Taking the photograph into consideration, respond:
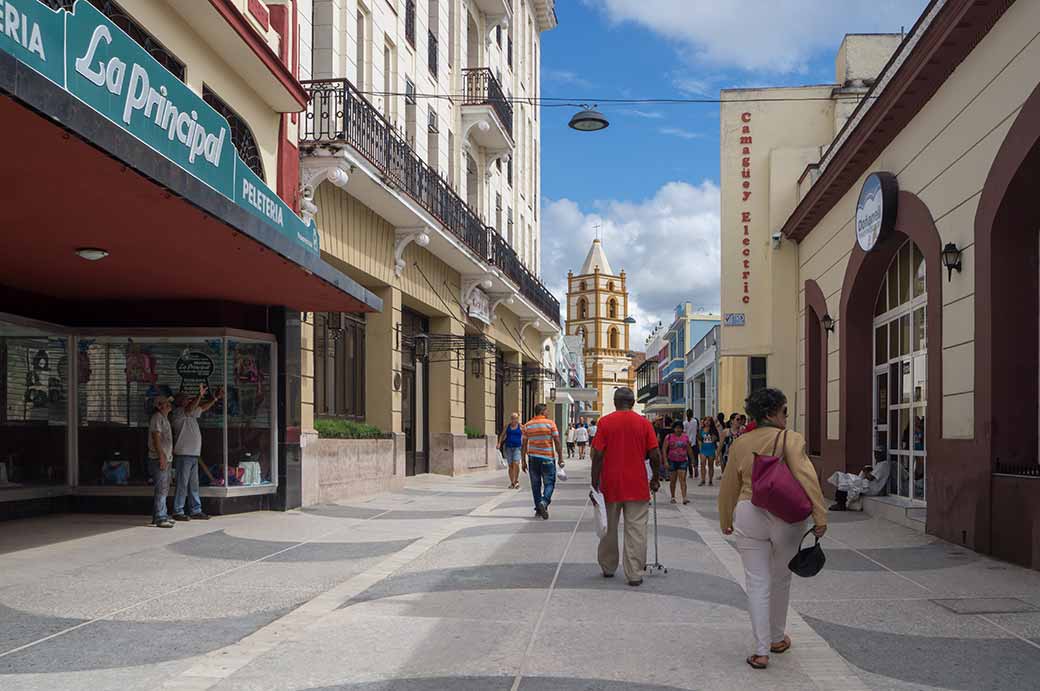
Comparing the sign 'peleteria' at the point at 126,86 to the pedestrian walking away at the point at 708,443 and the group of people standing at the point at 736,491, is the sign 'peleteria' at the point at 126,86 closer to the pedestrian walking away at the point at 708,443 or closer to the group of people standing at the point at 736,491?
the group of people standing at the point at 736,491

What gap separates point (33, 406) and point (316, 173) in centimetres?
551

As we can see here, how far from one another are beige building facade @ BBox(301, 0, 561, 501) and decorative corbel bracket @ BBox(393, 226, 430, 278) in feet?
0.13

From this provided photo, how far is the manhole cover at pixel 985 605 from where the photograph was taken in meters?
7.92

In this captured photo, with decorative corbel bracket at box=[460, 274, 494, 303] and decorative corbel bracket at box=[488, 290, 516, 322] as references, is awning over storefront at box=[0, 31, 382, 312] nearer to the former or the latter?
decorative corbel bracket at box=[460, 274, 494, 303]

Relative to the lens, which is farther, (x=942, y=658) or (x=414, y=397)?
(x=414, y=397)

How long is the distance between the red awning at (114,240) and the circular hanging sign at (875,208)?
7.44 meters

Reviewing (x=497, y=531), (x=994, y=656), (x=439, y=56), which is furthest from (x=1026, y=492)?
(x=439, y=56)

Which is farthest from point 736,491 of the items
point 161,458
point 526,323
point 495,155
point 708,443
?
point 526,323

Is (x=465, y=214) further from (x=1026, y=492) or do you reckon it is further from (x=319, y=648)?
(x=319, y=648)

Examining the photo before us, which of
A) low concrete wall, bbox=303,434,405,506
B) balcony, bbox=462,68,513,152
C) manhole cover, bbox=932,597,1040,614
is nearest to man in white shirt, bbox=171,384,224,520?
low concrete wall, bbox=303,434,405,506

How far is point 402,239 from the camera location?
21.2 m

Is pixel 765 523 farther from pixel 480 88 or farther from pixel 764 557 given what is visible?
pixel 480 88

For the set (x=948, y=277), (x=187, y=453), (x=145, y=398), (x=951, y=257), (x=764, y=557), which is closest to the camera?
(x=764, y=557)

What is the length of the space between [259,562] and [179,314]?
220 inches
